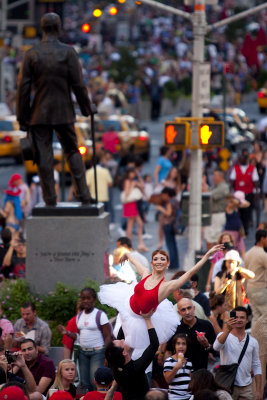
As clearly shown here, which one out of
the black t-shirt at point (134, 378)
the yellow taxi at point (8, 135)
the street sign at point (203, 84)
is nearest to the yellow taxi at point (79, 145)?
the yellow taxi at point (8, 135)

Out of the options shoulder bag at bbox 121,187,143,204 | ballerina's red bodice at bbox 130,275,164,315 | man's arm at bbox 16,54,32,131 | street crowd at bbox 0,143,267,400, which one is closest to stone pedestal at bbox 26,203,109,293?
street crowd at bbox 0,143,267,400

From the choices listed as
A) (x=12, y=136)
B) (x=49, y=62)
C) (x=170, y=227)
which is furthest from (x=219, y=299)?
(x=12, y=136)

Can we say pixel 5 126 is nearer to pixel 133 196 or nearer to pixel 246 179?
pixel 133 196

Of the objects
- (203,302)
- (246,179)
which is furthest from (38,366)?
(246,179)

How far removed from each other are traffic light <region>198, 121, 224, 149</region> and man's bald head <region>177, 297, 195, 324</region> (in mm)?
7125

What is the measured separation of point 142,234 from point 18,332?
11.5m

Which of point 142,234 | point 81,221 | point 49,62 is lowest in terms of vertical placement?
point 142,234

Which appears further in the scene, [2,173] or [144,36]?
[144,36]

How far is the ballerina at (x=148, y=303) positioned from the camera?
11148 mm

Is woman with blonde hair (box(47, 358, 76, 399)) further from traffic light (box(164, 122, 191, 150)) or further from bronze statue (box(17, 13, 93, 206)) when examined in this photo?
traffic light (box(164, 122, 191, 150))

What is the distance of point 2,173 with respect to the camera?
34.8 meters

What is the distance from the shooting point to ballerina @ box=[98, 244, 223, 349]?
36.6 feet

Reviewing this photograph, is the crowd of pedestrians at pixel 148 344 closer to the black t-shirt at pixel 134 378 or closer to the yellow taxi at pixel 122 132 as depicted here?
the black t-shirt at pixel 134 378

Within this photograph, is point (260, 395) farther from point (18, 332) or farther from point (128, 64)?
point (128, 64)
